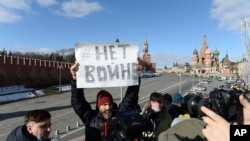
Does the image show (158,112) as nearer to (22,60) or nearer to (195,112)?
(195,112)

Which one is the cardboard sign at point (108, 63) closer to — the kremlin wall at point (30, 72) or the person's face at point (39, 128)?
the person's face at point (39, 128)

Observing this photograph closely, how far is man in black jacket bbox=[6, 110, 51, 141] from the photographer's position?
2.68m

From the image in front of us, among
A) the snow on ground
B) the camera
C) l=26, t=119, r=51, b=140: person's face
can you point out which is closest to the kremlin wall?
the snow on ground

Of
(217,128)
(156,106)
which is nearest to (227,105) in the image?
(217,128)

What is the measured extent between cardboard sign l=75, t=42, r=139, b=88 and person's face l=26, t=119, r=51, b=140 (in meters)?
0.90

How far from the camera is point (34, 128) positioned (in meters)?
2.81

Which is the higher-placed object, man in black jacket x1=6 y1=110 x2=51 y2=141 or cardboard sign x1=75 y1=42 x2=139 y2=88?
cardboard sign x1=75 y1=42 x2=139 y2=88

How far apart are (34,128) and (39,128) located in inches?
1.8

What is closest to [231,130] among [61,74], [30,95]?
[30,95]

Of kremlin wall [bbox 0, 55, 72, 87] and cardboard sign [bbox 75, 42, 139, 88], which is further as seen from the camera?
kremlin wall [bbox 0, 55, 72, 87]

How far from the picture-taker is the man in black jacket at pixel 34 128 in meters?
2.68

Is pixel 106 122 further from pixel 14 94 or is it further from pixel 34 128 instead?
pixel 14 94

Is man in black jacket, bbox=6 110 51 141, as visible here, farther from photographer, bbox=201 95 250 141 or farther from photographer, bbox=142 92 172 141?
photographer, bbox=201 95 250 141

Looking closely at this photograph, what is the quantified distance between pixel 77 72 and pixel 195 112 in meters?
1.56
